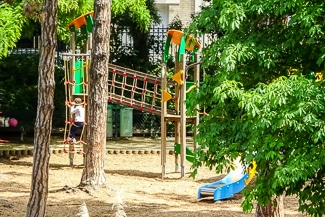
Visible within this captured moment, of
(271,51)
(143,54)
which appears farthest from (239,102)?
(143,54)

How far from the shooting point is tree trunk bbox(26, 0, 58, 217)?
8.59 meters

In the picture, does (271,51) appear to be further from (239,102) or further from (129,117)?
(129,117)

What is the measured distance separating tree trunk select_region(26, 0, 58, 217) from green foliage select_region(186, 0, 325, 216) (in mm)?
1523

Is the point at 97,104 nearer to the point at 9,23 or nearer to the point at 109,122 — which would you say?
the point at 9,23

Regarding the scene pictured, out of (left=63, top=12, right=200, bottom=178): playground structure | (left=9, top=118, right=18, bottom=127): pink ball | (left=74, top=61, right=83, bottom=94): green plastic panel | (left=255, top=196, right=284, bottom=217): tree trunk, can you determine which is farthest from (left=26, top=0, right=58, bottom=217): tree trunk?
(left=9, top=118, right=18, bottom=127): pink ball

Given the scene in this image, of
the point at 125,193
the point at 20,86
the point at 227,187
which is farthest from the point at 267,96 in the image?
the point at 20,86

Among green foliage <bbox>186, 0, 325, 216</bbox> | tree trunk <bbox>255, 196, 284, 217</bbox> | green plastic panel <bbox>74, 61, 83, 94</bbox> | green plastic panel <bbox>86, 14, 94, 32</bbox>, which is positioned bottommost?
tree trunk <bbox>255, 196, 284, 217</bbox>

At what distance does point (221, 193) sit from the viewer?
1356cm

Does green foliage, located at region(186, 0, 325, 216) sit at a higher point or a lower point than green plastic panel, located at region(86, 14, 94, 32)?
lower

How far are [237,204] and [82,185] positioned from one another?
109 inches

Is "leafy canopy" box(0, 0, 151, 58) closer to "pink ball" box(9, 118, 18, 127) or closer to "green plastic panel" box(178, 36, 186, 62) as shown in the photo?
"green plastic panel" box(178, 36, 186, 62)

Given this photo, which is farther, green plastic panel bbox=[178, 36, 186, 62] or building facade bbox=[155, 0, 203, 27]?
building facade bbox=[155, 0, 203, 27]

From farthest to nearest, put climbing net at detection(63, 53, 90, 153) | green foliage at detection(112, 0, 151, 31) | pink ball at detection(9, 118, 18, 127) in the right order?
pink ball at detection(9, 118, 18, 127), green foliage at detection(112, 0, 151, 31), climbing net at detection(63, 53, 90, 153)

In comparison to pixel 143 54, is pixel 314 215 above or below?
below
